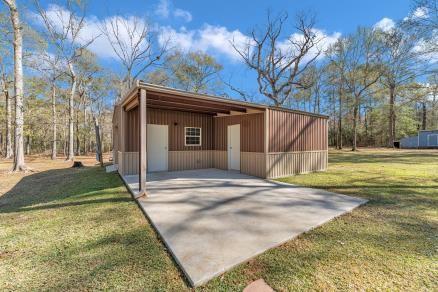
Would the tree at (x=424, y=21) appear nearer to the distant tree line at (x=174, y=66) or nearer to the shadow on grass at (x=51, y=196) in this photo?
the distant tree line at (x=174, y=66)

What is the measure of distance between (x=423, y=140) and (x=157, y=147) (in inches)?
1229

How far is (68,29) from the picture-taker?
46.6 ft

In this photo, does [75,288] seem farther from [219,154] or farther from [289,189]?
[219,154]

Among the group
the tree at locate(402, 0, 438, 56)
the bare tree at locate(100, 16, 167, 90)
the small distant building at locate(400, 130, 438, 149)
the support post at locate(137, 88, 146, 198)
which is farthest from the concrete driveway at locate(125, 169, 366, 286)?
the small distant building at locate(400, 130, 438, 149)

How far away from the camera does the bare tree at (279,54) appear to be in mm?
16250

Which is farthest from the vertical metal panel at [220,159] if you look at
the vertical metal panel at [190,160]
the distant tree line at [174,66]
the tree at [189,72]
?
the tree at [189,72]

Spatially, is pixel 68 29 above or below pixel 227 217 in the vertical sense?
above

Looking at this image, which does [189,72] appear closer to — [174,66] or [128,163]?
[174,66]

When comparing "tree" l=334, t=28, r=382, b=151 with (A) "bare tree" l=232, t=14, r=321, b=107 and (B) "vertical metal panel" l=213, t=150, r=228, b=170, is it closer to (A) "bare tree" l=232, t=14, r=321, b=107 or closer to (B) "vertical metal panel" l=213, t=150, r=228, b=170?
(A) "bare tree" l=232, t=14, r=321, b=107

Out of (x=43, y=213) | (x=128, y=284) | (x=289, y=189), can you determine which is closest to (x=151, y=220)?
(x=128, y=284)

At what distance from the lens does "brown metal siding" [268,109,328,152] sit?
23.1ft

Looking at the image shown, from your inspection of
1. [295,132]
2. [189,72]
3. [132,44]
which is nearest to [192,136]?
[295,132]

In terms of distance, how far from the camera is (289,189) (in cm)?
545

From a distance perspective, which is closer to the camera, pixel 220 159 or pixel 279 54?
pixel 220 159
